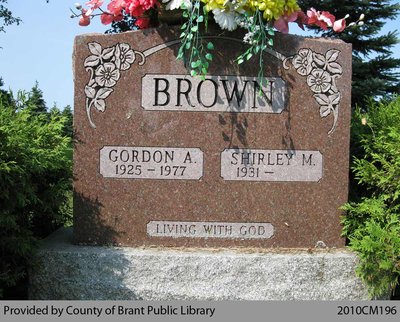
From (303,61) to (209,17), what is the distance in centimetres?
79

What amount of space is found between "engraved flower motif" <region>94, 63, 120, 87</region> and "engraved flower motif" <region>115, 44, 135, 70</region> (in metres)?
0.05

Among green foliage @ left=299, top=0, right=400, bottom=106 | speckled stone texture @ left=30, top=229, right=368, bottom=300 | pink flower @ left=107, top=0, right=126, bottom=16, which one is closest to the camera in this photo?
speckled stone texture @ left=30, top=229, right=368, bottom=300

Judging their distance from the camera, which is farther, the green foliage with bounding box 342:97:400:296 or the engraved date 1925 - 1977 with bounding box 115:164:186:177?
the engraved date 1925 - 1977 with bounding box 115:164:186:177

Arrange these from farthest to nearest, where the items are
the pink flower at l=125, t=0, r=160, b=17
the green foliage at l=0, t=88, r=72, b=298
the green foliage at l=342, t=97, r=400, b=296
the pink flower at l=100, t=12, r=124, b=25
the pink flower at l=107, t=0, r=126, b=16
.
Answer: the pink flower at l=100, t=12, r=124, b=25 → the pink flower at l=107, t=0, r=126, b=16 → the pink flower at l=125, t=0, r=160, b=17 → the green foliage at l=342, t=97, r=400, b=296 → the green foliage at l=0, t=88, r=72, b=298

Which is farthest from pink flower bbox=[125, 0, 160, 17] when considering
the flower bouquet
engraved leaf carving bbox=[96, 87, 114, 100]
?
engraved leaf carving bbox=[96, 87, 114, 100]

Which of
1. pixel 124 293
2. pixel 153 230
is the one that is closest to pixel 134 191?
pixel 153 230

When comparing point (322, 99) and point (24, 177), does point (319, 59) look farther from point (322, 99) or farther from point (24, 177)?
point (24, 177)

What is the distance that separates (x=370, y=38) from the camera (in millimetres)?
14289

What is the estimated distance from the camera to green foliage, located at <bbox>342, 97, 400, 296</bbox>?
11.7ft

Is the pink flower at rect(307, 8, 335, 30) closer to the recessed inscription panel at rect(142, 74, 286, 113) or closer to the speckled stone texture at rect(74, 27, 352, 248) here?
the speckled stone texture at rect(74, 27, 352, 248)

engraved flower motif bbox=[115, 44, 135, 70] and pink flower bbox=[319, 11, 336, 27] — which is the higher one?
pink flower bbox=[319, 11, 336, 27]

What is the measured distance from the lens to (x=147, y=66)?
12.9 ft

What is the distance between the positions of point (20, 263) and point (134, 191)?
95 cm

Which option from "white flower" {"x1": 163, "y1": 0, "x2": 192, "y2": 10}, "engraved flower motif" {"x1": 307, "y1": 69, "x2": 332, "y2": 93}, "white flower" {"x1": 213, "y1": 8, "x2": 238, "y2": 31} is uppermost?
"white flower" {"x1": 163, "y1": 0, "x2": 192, "y2": 10}
